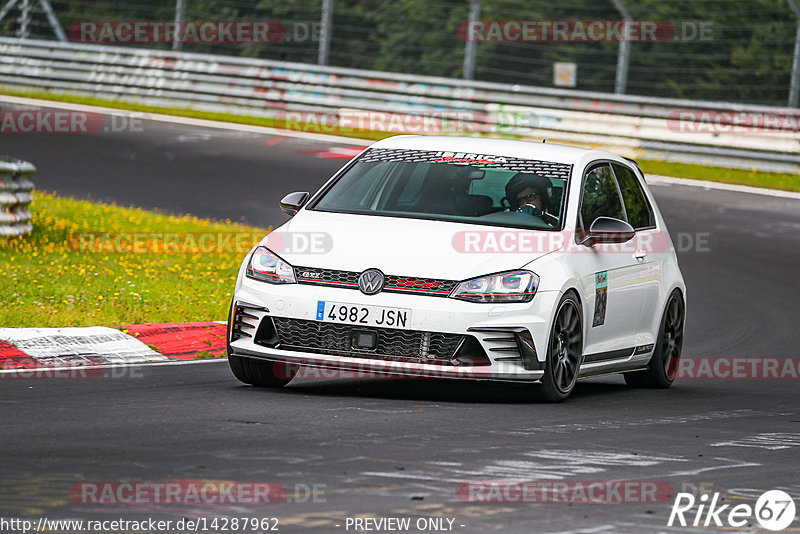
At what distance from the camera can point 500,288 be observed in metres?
8.65

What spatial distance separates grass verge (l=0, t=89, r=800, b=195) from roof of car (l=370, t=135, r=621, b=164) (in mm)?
12974

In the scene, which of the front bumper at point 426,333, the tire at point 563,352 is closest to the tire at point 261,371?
the front bumper at point 426,333

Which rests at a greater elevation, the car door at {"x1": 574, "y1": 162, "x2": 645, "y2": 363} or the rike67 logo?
the car door at {"x1": 574, "y1": 162, "x2": 645, "y2": 363}

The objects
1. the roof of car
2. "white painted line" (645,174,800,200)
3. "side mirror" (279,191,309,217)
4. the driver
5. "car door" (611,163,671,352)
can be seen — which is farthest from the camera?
"white painted line" (645,174,800,200)

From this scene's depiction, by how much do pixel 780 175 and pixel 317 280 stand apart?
15.8m

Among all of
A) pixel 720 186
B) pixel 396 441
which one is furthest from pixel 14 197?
pixel 720 186

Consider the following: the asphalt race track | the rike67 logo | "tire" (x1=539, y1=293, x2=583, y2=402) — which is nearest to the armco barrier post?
the asphalt race track

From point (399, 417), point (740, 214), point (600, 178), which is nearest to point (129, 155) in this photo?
point (740, 214)

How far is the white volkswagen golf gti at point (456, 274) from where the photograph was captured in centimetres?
858

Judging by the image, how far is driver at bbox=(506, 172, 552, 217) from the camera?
9.59 metres

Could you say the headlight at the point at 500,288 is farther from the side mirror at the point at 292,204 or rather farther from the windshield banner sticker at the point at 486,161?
the side mirror at the point at 292,204

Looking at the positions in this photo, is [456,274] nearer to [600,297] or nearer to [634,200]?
[600,297]

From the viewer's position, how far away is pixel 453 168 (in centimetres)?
986

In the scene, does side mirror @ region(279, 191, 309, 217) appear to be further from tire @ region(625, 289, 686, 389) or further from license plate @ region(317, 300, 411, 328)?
tire @ region(625, 289, 686, 389)
